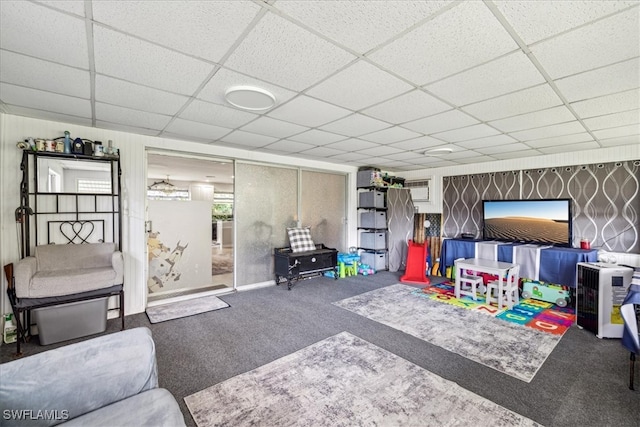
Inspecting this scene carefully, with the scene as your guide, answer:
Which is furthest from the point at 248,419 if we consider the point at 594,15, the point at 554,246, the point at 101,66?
the point at 554,246

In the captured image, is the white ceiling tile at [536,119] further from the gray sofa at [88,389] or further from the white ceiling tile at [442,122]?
the gray sofa at [88,389]

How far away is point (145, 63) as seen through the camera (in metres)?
1.93

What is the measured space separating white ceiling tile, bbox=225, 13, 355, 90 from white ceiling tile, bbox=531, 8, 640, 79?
124cm

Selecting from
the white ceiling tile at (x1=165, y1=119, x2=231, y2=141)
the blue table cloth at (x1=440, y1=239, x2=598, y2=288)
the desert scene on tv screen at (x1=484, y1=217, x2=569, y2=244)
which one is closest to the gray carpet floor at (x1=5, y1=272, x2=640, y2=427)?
the blue table cloth at (x1=440, y1=239, x2=598, y2=288)

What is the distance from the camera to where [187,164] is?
5973 mm

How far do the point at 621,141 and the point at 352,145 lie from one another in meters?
3.67

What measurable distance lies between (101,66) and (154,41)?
0.60 meters

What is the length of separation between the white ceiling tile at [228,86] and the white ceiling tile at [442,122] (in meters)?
1.55

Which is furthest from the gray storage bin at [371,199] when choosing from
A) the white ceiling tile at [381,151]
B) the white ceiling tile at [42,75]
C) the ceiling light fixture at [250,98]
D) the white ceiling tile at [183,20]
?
the white ceiling tile at [42,75]

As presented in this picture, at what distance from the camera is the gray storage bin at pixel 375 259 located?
6.14 m

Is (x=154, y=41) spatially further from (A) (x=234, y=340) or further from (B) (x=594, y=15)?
(A) (x=234, y=340)

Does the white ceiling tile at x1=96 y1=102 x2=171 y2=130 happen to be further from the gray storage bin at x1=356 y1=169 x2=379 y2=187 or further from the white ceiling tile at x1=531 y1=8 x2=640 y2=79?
the gray storage bin at x1=356 y1=169 x2=379 y2=187

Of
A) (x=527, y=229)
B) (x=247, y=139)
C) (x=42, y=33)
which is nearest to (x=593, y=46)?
(x=42, y=33)

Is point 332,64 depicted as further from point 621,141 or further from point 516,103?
point 621,141
